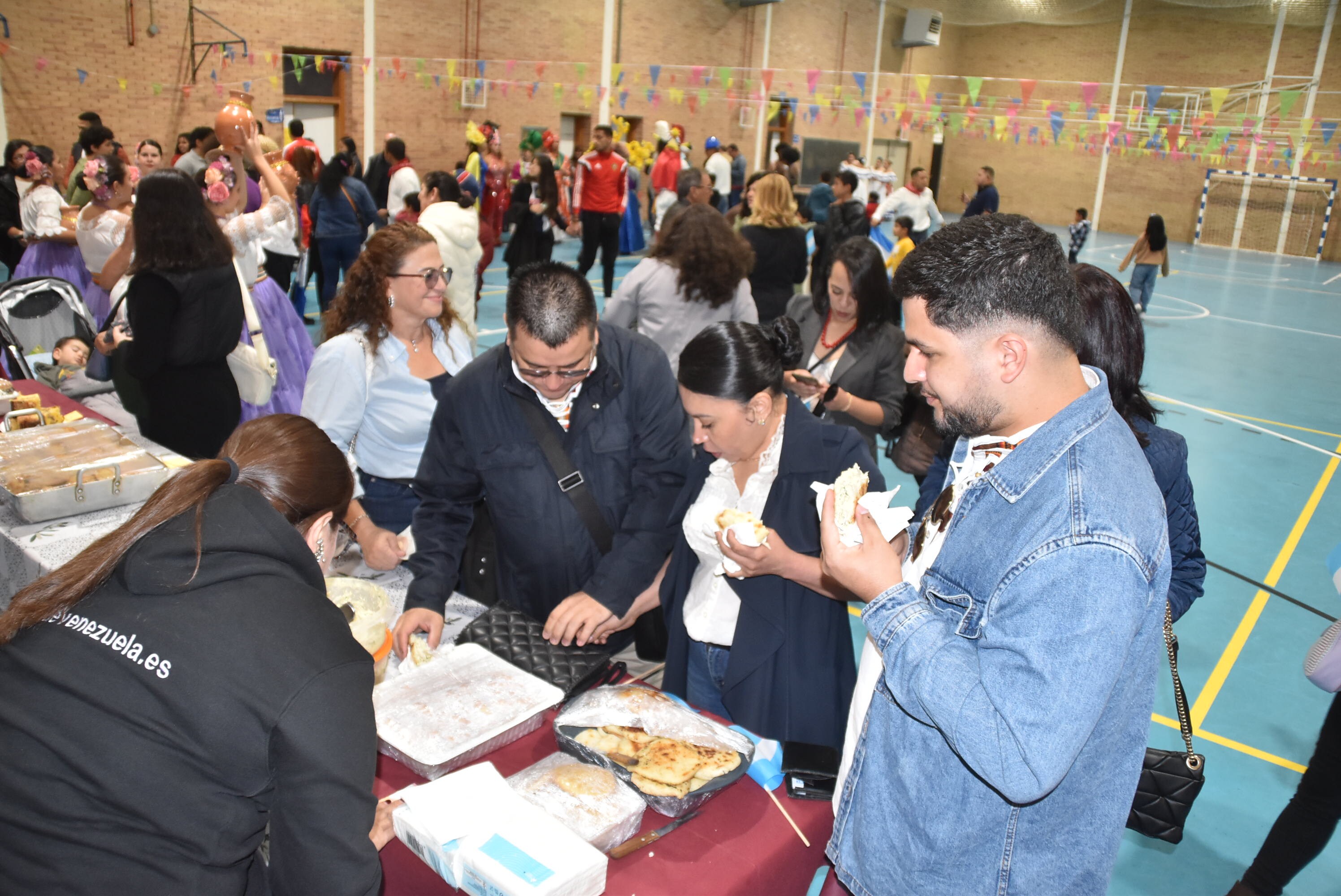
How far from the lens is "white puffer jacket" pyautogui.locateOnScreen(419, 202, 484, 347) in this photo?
595 cm

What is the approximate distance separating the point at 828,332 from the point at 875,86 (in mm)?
25159

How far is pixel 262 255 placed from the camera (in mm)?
5672

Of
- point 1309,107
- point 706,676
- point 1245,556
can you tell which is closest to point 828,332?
point 706,676

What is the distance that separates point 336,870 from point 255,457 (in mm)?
682

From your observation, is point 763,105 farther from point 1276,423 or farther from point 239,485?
point 239,485

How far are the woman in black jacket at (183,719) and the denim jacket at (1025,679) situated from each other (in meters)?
0.85

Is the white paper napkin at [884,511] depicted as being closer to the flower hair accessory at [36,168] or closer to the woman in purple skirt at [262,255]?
the woman in purple skirt at [262,255]

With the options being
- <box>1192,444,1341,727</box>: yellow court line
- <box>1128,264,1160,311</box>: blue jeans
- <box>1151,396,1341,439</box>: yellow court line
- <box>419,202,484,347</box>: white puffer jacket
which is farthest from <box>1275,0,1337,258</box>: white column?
<box>419,202,484,347</box>: white puffer jacket

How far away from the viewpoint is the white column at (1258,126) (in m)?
21.3

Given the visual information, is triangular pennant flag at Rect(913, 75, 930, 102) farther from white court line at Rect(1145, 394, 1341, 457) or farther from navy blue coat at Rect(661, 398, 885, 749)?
navy blue coat at Rect(661, 398, 885, 749)

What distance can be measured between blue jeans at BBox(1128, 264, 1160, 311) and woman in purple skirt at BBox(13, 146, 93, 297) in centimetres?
1211

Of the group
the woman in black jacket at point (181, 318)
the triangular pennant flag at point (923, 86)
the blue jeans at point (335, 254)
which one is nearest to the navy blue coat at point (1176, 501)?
the woman in black jacket at point (181, 318)

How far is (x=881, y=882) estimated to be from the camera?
1.60 metres

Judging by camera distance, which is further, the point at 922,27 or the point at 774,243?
the point at 922,27
